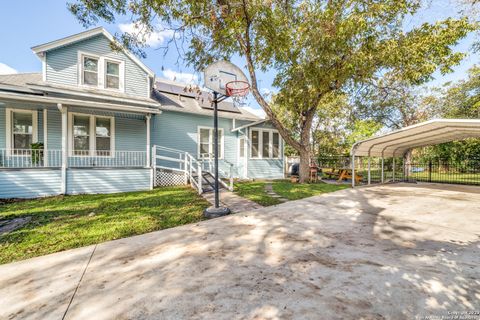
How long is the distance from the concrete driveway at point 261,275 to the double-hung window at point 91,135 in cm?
730

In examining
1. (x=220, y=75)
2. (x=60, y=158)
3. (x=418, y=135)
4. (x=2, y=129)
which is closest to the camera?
(x=220, y=75)

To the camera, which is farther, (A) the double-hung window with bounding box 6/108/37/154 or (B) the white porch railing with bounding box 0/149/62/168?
(A) the double-hung window with bounding box 6/108/37/154

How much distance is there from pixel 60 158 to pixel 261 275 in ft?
31.9

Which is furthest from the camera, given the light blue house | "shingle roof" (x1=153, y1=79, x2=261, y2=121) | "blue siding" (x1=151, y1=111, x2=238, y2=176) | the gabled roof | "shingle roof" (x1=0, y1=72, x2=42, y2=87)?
"shingle roof" (x1=153, y1=79, x2=261, y2=121)

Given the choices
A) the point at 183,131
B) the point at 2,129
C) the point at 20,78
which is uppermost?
the point at 20,78

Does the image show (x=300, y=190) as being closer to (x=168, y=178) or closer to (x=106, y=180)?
(x=168, y=178)

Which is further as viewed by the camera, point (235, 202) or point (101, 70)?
point (101, 70)

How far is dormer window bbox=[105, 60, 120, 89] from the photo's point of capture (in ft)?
31.3

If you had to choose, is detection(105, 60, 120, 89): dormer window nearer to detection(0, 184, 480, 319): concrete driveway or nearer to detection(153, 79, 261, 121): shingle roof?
detection(153, 79, 261, 121): shingle roof

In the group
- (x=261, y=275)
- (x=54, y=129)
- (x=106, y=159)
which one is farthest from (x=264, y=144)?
(x=261, y=275)

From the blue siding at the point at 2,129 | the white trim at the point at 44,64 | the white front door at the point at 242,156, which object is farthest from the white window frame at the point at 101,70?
the white front door at the point at 242,156

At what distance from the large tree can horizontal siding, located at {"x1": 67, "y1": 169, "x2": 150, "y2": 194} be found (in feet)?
16.1

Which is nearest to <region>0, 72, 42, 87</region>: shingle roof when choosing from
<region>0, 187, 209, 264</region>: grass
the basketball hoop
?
<region>0, 187, 209, 264</region>: grass

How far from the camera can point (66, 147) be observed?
24.9 feet
